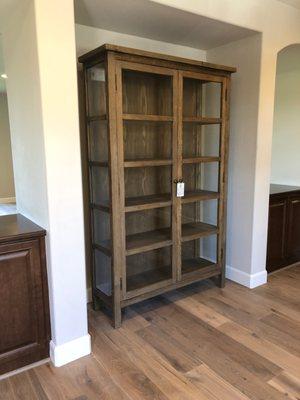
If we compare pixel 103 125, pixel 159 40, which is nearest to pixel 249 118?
pixel 159 40

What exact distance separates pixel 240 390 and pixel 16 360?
1.35 m

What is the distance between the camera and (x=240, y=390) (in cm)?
182

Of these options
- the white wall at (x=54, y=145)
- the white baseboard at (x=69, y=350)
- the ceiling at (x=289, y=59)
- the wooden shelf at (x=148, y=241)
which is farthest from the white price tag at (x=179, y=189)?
the ceiling at (x=289, y=59)

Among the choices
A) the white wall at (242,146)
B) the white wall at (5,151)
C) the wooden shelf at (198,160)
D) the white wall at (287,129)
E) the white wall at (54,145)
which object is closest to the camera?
the white wall at (54,145)

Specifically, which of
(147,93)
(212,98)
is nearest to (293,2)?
(212,98)

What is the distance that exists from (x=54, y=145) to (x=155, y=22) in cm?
137

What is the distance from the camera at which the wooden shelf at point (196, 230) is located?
→ 281 centimetres

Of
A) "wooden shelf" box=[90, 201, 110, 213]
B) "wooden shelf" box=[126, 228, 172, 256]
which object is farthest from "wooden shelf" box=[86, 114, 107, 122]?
"wooden shelf" box=[126, 228, 172, 256]

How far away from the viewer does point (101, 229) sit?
2586 millimetres

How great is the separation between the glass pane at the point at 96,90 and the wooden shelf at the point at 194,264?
1.54 meters

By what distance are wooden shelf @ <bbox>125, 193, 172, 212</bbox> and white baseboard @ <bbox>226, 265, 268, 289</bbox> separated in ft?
3.83

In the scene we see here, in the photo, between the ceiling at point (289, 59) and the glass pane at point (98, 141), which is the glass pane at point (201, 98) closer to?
the glass pane at point (98, 141)

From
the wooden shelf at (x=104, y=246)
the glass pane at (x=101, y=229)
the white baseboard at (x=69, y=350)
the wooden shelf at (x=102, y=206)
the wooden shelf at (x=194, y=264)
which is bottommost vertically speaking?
the white baseboard at (x=69, y=350)

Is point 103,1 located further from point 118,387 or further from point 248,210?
point 118,387
